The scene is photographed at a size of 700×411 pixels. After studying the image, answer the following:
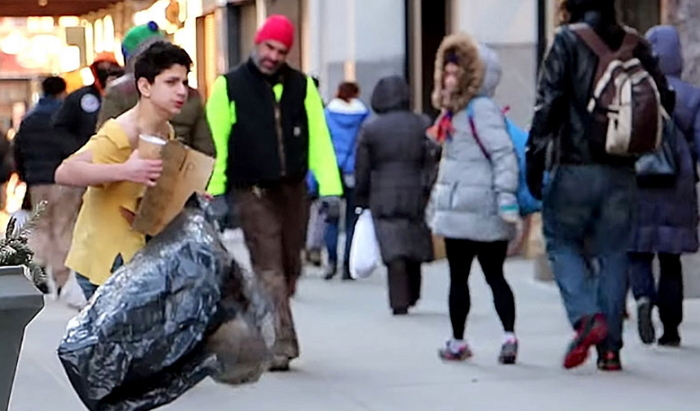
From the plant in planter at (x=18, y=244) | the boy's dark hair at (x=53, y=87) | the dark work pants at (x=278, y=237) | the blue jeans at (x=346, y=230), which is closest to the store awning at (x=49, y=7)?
the blue jeans at (x=346, y=230)

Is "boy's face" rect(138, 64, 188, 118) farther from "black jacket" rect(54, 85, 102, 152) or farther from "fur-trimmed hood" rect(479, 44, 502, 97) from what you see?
"black jacket" rect(54, 85, 102, 152)

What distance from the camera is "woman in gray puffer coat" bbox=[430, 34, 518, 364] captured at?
7.96 meters

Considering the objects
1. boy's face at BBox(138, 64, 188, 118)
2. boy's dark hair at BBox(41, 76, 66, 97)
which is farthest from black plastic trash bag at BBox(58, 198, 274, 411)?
boy's dark hair at BBox(41, 76, 66, 97)

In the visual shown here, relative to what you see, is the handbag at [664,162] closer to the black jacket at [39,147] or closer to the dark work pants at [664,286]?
the dark work pants at [664,286]

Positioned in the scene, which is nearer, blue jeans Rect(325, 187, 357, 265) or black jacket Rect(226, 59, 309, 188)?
black jacket Rect(226, 59, 309, 188)

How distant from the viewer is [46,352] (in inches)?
363

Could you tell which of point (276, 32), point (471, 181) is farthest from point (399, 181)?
point (276, 32)

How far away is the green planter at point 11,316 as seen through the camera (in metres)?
4.70

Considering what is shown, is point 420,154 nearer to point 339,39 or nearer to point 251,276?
point 251,276

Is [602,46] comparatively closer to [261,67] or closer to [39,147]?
[261,67]

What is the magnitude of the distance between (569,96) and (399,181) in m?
3.08

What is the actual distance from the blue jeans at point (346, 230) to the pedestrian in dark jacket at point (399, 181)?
2110 millimetres

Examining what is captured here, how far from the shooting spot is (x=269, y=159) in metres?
7.92

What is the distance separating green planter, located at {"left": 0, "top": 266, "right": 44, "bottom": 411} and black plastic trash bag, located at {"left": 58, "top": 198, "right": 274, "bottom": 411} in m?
0.39
